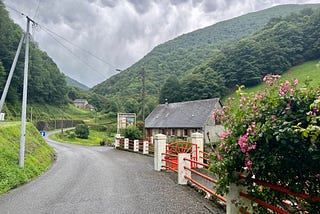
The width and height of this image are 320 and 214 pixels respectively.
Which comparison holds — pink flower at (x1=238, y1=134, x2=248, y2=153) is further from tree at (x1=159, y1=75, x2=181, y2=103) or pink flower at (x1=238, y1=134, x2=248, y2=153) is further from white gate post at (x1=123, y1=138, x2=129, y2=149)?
tree at (x1=159, y1=75, x2=181, y2=103)

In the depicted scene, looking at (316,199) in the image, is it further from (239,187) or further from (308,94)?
(239,187)

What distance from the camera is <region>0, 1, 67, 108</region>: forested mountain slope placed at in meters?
48.5

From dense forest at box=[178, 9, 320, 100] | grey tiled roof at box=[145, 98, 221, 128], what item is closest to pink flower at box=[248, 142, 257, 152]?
grey tiled roof at box=[145, 98, 221, 128]

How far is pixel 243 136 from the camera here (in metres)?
3.00

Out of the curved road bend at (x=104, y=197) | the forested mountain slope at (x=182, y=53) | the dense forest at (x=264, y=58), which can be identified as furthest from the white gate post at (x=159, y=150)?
the dense forest at (x=264, y=58)

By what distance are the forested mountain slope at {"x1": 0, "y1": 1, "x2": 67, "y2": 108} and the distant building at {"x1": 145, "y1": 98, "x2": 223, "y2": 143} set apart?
2265 centimetres

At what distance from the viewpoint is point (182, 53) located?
102m

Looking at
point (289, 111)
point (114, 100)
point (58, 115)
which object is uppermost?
point (114, 100)

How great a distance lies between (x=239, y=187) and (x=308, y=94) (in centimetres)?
179

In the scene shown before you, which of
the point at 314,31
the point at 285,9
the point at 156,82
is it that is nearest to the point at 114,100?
the point at 156,82

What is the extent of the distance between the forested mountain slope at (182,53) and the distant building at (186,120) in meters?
19.9

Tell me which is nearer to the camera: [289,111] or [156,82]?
[289,111]

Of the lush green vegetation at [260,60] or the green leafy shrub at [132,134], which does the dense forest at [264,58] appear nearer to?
the lush green vegetation at [260,60]

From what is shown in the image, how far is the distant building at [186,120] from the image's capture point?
32312mm
